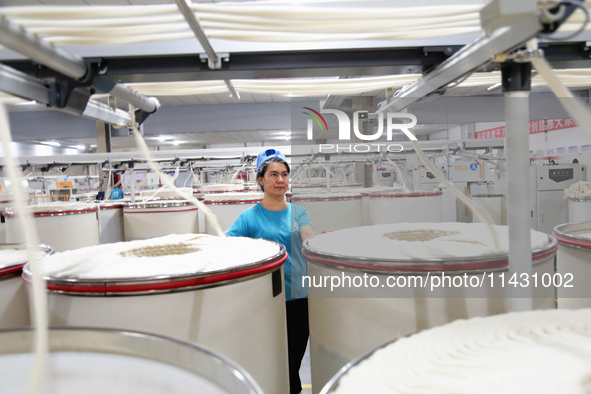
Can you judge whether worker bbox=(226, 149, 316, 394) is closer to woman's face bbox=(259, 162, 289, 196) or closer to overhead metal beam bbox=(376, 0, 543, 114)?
woman's face bbox=(259, 162, 289, 196)

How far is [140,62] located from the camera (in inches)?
48.4

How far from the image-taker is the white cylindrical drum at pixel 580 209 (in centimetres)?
431

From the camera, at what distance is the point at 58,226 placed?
11.5 ft

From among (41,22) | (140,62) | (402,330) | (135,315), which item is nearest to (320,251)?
(402,330)

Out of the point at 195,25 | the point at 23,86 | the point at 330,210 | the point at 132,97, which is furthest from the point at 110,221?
the point at 195,25

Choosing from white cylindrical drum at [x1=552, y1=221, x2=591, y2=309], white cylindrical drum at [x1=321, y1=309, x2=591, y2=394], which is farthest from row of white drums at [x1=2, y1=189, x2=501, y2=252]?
white cylindrical drum at [x1=321, y1=309, x2=591, y2=394]

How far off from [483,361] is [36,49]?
1.17m

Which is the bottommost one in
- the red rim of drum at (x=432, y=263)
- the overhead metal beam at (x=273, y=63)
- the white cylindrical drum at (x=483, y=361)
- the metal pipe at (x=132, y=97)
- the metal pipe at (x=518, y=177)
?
the white cylindrical drum at (x=483, y=361)

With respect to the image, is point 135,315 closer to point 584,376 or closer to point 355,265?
point 355,265

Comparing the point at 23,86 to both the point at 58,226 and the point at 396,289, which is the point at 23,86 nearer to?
the point at 396,289

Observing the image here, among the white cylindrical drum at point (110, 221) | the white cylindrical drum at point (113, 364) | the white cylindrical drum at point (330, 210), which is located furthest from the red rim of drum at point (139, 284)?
the white cylindrical drum at point (110, 221)

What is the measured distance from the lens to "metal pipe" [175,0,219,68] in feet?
2.84

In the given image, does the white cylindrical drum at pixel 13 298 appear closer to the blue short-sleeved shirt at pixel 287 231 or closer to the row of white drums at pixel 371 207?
the blue short-sleeved shirt at pixel 287 231

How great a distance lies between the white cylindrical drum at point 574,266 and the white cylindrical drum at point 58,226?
363 cm
